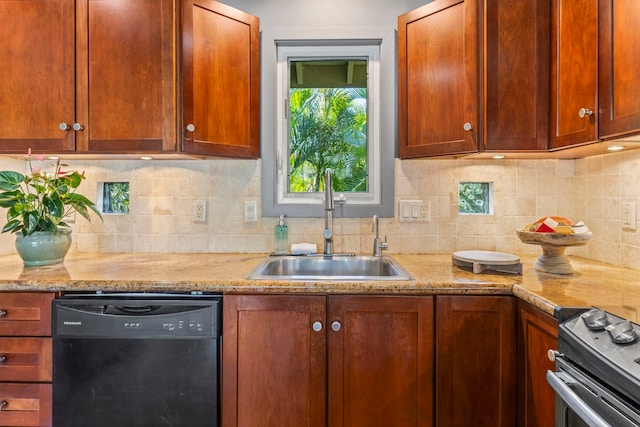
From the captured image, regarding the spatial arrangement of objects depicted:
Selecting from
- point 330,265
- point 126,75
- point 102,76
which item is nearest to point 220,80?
point 126,75

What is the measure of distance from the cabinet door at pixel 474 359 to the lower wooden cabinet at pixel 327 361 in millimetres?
A: 50

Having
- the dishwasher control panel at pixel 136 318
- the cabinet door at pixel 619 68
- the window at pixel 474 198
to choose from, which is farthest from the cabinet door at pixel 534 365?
the dishwasher control panel at pixel 136 318

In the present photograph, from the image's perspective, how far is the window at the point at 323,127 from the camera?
6.59 ft

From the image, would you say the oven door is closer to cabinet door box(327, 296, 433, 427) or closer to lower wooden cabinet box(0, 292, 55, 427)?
cabinet door box(327, 296, 433, 427)

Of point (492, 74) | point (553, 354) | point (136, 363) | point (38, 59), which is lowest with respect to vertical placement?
point (136, 363)

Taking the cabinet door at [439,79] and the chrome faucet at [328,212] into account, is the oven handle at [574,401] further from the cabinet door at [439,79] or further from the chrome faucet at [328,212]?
the chrome faucet at [328,212]

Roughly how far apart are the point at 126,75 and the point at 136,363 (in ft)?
4.11

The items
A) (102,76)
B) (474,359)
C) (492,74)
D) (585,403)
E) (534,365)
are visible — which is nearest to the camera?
(585,403)

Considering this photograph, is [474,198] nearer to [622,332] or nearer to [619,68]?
[619,68]

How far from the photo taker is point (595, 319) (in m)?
0.96

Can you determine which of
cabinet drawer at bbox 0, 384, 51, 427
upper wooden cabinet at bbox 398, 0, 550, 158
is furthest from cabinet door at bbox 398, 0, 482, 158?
cabinet drawer at bbox 0, 384, 51, 427

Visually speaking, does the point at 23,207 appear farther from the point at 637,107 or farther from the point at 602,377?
the point at 637,107

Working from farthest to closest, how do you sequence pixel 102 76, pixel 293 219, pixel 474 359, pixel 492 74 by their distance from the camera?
1. pixel 293 219
2. pixel 102 76
3. pixel 492 74
4. pixel 474 359

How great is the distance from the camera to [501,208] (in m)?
1.98
